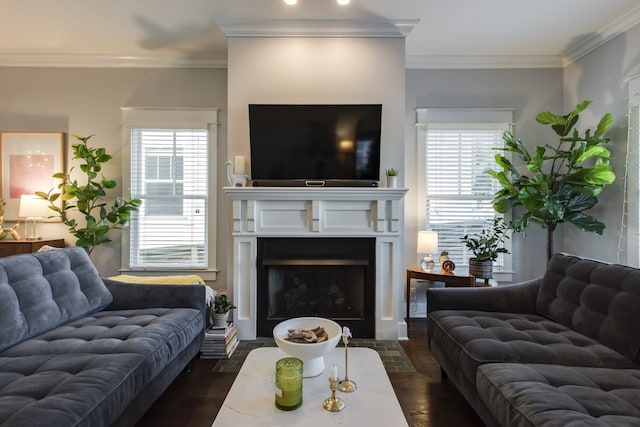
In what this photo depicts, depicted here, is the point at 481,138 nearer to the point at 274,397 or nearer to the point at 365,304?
the point at 365,304

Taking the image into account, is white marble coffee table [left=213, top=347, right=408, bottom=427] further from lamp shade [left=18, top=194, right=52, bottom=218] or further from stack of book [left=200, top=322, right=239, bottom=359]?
lamp shade [left=18, top=194, right=52, bottom=218]

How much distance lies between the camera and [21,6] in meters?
2.79

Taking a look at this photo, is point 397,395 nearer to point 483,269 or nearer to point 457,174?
point 483,269

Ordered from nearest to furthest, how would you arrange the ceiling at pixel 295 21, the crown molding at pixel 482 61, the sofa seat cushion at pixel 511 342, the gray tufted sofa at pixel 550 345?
1. the gray tufted sofa at pixel 550 345
2. the sofa seat cushion at pixel 511 342
3. the ceiling at pixel 295 21
4. the crown molding at pixel 482 61

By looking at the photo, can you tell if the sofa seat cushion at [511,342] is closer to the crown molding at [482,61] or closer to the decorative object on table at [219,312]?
the decorative object on table at [219,312]

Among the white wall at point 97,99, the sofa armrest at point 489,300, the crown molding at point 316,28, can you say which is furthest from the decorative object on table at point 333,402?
the crown molding at point 316,28

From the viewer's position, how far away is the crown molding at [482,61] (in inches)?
142

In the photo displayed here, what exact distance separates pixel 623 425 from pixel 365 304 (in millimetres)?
2024

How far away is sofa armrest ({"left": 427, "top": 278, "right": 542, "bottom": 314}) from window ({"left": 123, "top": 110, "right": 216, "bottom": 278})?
2512 mm

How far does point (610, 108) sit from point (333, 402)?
372cm

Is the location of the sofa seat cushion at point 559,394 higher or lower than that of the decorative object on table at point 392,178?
lower

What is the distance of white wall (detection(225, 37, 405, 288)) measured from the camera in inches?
120

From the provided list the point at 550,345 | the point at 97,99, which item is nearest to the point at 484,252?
the point at 550,345

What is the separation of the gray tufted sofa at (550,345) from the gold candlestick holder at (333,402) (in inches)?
25.3
